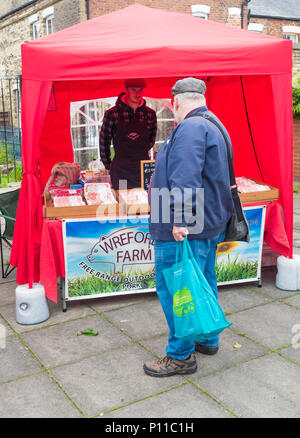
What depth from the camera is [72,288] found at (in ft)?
14.3

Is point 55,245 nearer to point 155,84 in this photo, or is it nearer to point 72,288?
point 72,288

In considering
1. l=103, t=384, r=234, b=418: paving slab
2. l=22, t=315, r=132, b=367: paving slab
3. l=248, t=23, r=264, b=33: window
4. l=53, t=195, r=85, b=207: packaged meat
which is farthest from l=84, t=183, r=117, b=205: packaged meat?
l=248, t=23, r=264, b=33: window

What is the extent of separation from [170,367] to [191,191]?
1.22 meters

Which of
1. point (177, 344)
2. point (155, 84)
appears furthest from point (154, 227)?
point (155, 84)

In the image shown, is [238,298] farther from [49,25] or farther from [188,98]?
[49,25]

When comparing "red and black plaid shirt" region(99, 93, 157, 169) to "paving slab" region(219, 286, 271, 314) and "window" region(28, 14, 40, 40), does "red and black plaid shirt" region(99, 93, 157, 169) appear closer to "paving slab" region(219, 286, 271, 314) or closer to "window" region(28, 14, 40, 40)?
"paving slab" region(219, 286, 271, 314)

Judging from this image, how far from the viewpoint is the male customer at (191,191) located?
9.49 ft

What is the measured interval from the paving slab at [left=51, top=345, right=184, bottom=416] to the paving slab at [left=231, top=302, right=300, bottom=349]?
0.87 metres

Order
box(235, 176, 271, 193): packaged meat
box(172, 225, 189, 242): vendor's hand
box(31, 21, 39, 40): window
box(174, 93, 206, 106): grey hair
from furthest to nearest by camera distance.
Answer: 1. box(31, 21, 39, 40): window
2. box(235, 176, 271, 193): packaged meat
3. box(174, 93, 206, 106): grey hair
4. box(172, 225, 189, 242): vendor's hand

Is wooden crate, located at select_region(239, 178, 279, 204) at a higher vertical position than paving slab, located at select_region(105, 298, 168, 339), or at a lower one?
higher

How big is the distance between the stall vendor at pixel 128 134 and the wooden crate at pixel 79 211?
1.12m

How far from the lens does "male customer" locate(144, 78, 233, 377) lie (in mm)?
2893

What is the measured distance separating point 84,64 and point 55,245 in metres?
1.55

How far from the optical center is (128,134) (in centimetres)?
535
